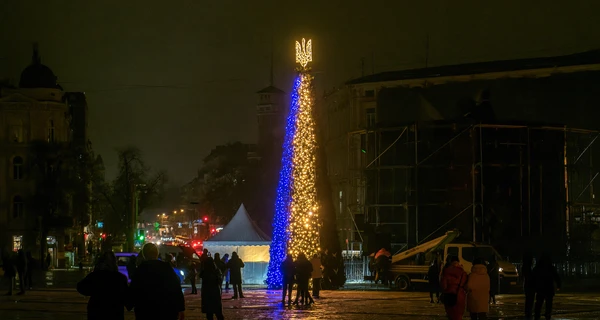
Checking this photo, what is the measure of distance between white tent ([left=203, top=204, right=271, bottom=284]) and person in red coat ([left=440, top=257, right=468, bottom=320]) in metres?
25.6

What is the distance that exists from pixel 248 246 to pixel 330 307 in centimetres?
1561

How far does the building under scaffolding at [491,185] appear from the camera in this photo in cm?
4688

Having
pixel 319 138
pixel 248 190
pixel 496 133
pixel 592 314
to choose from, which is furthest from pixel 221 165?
pixel 592 314

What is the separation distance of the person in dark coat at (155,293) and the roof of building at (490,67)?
181 ft

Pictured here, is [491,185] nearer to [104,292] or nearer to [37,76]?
[104,292]

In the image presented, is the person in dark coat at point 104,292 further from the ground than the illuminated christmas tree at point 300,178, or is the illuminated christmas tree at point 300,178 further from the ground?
the illuminated christmas tree at point 300,178

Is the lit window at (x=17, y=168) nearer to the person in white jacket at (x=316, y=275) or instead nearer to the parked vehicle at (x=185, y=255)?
the parked vehicle at (x=185, y=255)

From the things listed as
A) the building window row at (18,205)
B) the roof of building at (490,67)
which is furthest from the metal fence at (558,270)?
the building window row at (18,205)

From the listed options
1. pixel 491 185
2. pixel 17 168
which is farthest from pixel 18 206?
pixel 491 185

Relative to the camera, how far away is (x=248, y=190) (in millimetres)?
101188

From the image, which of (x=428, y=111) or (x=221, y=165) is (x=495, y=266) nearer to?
(x=428, y=111)

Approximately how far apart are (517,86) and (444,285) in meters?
49.5

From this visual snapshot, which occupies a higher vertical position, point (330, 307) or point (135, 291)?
point (135, 291)

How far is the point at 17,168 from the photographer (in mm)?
76375
